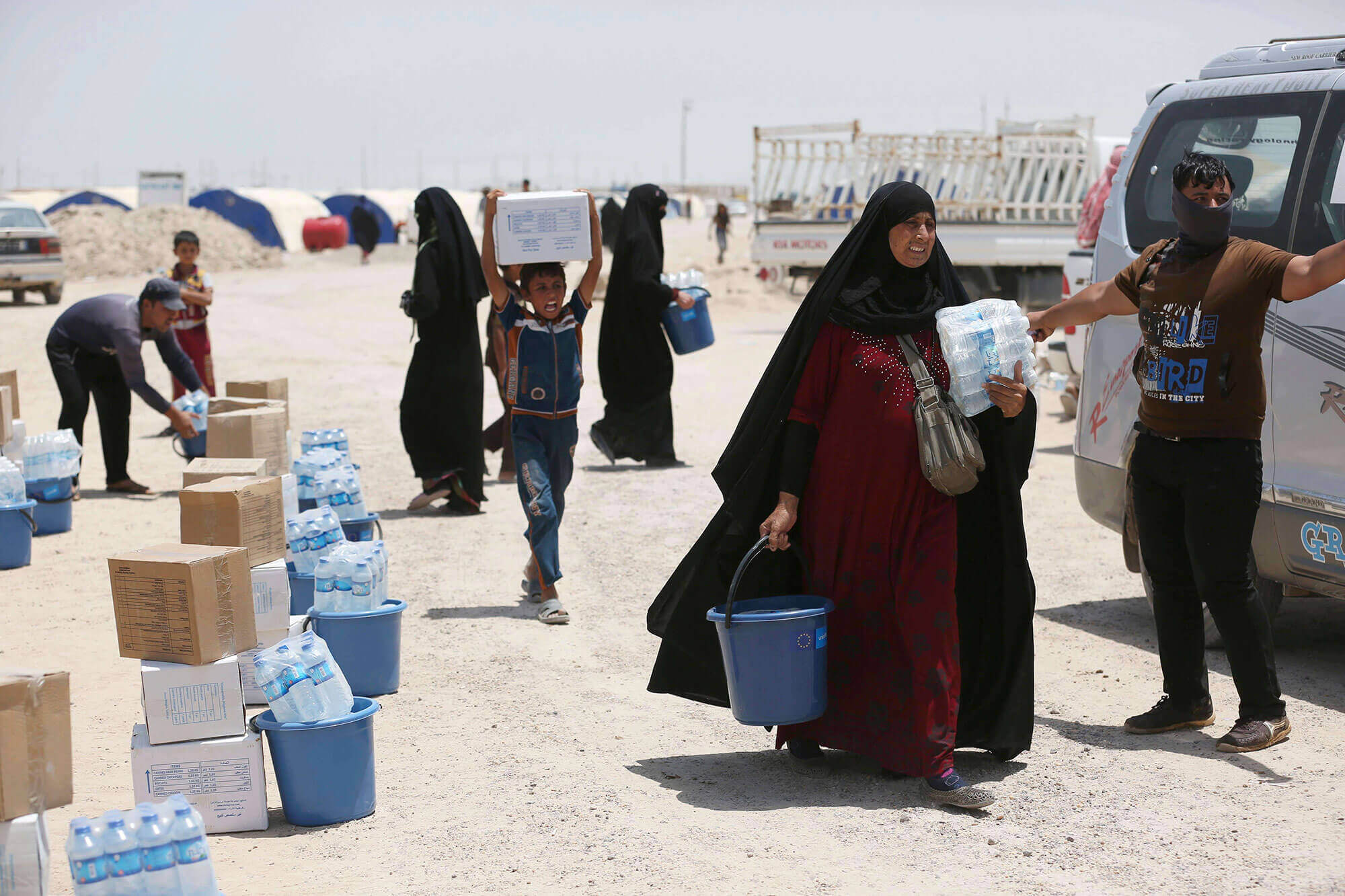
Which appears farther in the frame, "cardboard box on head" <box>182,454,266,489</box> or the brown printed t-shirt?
"cardboard box on head" <box>182,454,266,489</box>

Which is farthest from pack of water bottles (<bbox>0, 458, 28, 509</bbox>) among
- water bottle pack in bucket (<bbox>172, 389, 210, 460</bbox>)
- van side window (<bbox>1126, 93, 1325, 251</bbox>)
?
van side window (<bbox>1126, 93, 1325, 251</bbox>)

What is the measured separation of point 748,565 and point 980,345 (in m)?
0.97

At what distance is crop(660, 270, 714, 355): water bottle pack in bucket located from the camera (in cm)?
1056

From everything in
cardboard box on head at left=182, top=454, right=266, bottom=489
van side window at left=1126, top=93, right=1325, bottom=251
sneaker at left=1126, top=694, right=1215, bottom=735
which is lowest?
sneaker at left=1126, top=694, right=1215, bottom=735

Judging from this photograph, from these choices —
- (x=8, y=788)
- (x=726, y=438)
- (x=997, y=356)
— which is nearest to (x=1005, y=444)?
(x=997, y=356)

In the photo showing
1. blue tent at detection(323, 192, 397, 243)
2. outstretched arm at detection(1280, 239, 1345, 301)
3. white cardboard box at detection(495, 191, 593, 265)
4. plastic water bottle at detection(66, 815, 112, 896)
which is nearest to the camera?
plastic water bottle at detection(66, 815, 112, 896)

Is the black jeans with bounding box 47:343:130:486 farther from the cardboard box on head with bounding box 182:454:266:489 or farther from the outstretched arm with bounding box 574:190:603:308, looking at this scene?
the outstretched arm with bounding box 574:190:603:308

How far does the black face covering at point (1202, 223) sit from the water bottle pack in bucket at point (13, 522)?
6.17m

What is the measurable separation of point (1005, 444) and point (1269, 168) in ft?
6.94

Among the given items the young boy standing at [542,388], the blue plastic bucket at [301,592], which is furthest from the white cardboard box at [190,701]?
the young boy standing at [542,388]

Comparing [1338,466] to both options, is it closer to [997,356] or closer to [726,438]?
[997,356]

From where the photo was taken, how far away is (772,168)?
23219 mm

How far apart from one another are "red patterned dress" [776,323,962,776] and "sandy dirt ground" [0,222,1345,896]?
0.86 ft

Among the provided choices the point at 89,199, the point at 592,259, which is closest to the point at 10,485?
the point at 592,259
